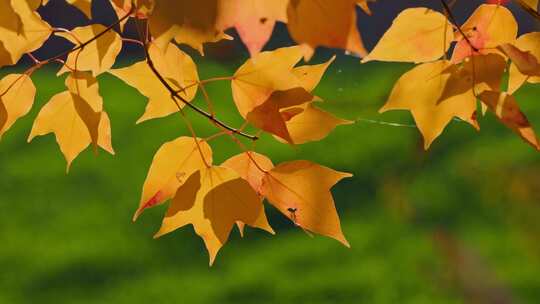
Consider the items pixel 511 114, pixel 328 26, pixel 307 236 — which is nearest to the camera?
pixel 328 26

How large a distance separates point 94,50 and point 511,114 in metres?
0.36

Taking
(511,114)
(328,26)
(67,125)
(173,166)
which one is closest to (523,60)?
(511,114)

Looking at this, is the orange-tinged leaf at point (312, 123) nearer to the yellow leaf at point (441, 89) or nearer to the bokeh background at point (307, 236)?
the yellow leaf at point (441, 89)

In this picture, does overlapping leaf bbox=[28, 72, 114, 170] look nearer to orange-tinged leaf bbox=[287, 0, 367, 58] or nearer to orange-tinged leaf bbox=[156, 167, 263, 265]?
orange-tinged leaf bbox=[156, 167, 263, 265]

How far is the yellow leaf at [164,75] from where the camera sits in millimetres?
704

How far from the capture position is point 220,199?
678mm

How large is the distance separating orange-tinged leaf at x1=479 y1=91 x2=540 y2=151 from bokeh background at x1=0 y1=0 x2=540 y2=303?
1.83 metres

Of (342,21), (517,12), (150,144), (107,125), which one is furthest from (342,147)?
(342,21)

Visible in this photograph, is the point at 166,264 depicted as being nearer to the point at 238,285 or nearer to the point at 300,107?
the point at 238,285

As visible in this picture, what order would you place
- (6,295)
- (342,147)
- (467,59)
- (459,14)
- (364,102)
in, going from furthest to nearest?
(459,14) < (364,102) < (342,147) < (6,295) < (467,59)

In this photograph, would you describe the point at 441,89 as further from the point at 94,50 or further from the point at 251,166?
the point at 94,50

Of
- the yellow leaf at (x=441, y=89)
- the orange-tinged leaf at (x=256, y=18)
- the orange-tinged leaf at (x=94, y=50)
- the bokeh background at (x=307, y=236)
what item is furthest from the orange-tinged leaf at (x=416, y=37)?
the bokeh background at (x=307, y=236)

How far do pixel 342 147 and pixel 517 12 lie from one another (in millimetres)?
1309

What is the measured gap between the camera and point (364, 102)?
370 cm
